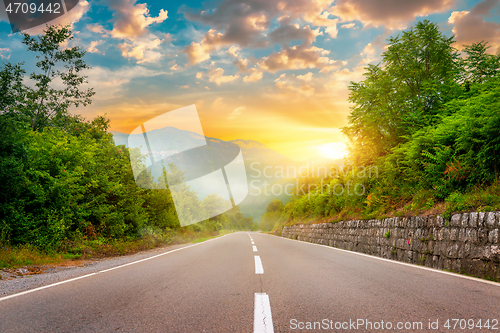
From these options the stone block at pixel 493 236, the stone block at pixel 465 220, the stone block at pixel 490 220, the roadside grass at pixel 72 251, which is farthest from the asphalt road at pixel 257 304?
the roadside grass at pixel 72 251

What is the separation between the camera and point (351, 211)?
53.9 feet

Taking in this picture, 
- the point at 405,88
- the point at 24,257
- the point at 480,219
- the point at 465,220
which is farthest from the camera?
the point at 405,88

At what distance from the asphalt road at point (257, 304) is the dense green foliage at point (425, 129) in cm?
356

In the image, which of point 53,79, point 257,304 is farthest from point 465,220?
point 53,79

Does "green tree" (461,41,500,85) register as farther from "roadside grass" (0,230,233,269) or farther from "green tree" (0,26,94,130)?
"green tree" (0,26,94,130)

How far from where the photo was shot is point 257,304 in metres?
3.58

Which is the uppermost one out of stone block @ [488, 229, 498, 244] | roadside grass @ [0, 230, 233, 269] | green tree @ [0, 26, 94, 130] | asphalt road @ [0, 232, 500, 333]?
green tree @ [0, 26, 94, 130]

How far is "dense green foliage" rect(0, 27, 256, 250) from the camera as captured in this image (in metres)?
9.47

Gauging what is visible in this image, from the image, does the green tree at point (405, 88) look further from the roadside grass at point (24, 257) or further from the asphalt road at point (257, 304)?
the roadside grass at point (24, 257)

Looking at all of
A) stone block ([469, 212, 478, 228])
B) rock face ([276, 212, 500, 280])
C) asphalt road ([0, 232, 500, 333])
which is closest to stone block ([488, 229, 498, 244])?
rock face ([276, 212, 500, 280])

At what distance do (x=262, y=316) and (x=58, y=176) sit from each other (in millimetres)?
11183

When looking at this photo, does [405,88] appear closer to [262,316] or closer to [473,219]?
[473,219]

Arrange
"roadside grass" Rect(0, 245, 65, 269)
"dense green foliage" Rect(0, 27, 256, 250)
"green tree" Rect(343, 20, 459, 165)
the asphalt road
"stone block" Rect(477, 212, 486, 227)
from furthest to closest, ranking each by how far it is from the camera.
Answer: "green tree" Rect(343, 20, 459, 165) < "dense green foliage" Rect(0, 27, 256, 250) < "roadside grass" Rect(0, 245, 65, 269) < "stone block" Rect(477, 212, 486, 227) < the asphalt road

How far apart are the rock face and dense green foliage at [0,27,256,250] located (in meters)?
12.2
